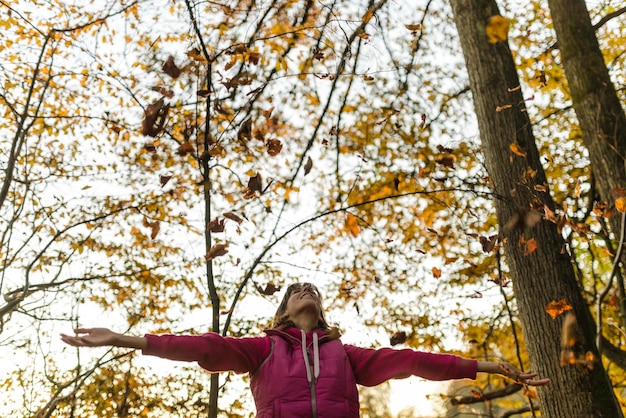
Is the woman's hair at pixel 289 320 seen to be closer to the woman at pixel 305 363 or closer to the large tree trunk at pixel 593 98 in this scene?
the woman at pixel 305 363

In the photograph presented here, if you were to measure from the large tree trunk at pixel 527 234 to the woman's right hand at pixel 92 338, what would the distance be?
243 cm

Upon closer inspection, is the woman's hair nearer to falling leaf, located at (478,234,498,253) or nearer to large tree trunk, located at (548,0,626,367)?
falling leaf, located at (478,234,498,253)

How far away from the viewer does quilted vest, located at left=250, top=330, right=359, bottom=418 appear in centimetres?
242

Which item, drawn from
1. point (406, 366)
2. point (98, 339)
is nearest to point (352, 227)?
point (406, 366)

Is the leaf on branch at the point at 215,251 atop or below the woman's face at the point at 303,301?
atop

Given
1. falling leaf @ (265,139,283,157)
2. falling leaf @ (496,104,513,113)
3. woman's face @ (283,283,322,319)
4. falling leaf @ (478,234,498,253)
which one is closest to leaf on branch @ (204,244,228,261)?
woman's face @ (283,283,322,319)

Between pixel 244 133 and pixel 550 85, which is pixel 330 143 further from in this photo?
pixel 244 133

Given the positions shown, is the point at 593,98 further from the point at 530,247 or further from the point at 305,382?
the point at 305,382

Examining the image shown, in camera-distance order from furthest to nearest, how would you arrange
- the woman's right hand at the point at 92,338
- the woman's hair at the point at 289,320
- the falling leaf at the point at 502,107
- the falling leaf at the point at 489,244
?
the falling leaf at the point at 502,107
the falling leaf at the point at 489,244
the woman's hair at the point at 289,320
the woman's right hand at the point at 92,338

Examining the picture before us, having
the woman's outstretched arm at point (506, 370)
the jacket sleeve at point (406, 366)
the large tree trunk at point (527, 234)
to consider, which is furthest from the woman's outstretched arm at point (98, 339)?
the large tree trunk at point (527, 234)

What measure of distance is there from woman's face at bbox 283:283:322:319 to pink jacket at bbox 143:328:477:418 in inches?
6.1

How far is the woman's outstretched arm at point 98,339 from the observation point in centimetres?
215

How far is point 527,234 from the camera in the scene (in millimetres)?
3455

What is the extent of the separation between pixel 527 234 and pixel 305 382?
188cm
